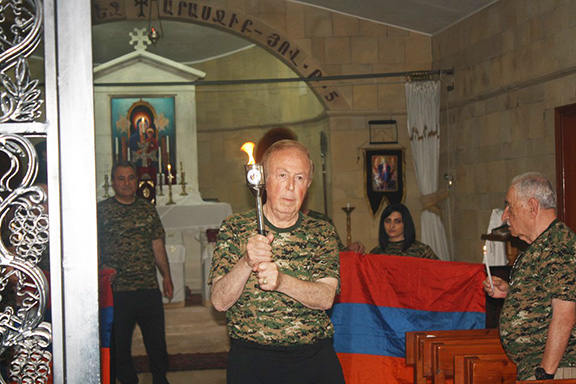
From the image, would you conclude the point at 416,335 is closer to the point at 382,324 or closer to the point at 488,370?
the point at 488,370

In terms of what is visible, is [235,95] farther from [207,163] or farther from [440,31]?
[440,31]

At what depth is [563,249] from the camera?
3.30m

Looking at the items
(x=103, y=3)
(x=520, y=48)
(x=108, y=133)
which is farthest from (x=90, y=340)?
(x=108, y=133)

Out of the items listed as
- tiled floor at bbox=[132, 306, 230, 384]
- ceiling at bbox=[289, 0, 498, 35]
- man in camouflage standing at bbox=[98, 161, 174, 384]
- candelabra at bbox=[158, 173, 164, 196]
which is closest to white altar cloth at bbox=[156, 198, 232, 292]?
candelabra at bbox=[158, 173, 164, 196]

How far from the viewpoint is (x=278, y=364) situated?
2912mm

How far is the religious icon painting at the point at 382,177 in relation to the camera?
36.0 ft

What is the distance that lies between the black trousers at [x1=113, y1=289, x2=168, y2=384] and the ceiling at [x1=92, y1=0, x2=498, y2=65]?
5.76 metres

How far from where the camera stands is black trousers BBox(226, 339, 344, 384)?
9.56 ft

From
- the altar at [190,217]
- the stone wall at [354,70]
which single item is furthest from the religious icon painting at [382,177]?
the altar at [190,217]

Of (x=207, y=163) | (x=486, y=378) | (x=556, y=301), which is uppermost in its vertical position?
(x=207, y=163)

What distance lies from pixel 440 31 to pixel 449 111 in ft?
4.39

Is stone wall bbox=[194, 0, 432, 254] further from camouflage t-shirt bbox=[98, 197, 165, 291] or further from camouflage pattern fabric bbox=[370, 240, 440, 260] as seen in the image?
camouflage t-shirt bbox=[98, 197, 165, 291]

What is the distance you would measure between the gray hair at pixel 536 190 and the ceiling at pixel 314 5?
595cm

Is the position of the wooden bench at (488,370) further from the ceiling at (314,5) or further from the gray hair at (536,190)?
the ceiling at (314,5)
